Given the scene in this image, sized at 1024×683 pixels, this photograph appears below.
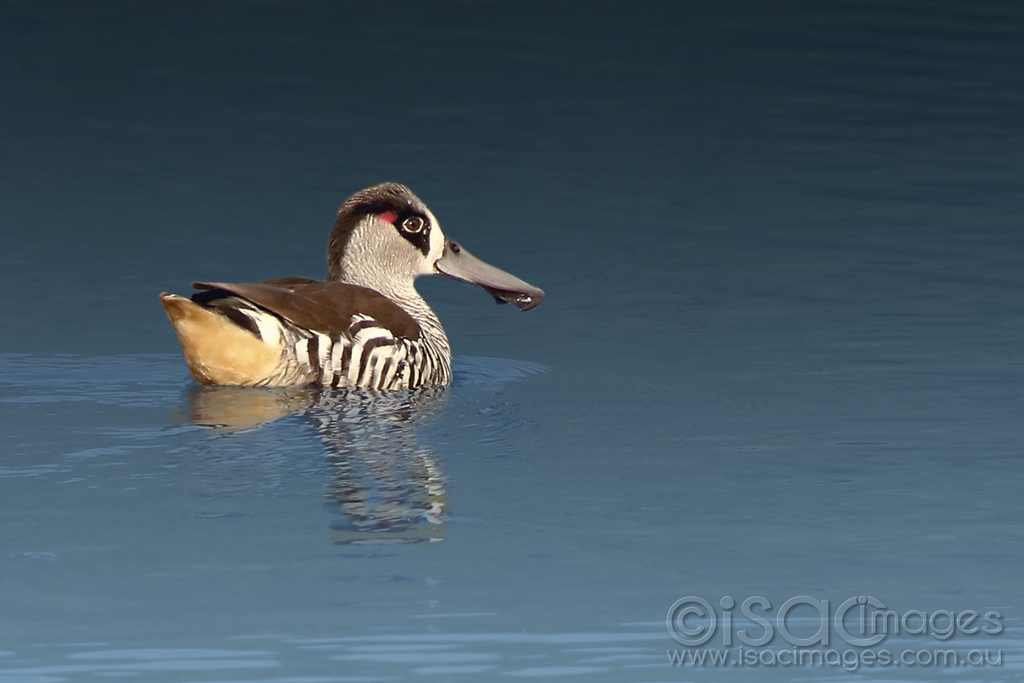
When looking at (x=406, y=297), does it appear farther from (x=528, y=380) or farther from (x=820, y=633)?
(x=820, y=633)

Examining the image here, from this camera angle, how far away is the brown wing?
7801 mm

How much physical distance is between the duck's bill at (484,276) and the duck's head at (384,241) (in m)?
0.05

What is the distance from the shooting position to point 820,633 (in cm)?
513

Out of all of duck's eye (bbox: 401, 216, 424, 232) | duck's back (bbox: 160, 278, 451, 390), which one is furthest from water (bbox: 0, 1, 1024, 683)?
duck's eye (bbox: 401, 216, 424, 232)

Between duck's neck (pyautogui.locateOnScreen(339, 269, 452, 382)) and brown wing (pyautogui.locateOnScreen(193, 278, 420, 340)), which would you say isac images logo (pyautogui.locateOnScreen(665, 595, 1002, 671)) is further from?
duck's neck (pyautogui.locateOnScreen(339, 269, 452, 382))

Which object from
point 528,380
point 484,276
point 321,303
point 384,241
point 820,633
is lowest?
point 820,633

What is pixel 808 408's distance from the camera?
7.83 metres

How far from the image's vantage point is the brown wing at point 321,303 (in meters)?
7.80

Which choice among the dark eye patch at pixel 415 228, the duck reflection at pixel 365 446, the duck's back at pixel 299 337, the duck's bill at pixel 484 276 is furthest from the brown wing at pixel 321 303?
the duck's bill at pixel 484 276

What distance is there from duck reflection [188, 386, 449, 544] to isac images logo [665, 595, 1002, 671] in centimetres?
108

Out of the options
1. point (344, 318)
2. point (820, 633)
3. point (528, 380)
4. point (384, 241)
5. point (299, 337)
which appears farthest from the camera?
point (384, 241)

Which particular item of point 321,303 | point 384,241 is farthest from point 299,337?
point 384,241

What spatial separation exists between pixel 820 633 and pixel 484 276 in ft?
14.1

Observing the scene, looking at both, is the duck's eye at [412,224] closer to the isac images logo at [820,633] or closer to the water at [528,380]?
the water at [528,380]
